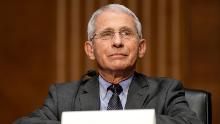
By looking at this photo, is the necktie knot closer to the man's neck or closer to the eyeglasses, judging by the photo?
the man's neck

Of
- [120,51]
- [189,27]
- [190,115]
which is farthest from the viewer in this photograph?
[189,27]

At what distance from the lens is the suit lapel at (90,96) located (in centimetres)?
234

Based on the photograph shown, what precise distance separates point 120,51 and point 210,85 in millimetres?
2111

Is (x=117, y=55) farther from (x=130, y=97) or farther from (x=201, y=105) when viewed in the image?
(x=201, y=105)

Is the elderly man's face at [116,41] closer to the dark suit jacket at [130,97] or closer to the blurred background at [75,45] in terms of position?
the dark suit jacket at [130,97]

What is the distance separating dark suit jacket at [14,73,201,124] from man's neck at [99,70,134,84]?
1.7 inches

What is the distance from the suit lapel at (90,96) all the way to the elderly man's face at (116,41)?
0.11 metres

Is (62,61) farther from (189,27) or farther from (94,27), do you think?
Answer: (94,27)

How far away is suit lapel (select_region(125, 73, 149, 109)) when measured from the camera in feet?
7.59

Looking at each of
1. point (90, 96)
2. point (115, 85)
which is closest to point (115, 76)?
point (115, 85)

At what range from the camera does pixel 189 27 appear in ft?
13.9

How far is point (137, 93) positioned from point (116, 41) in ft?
0.85

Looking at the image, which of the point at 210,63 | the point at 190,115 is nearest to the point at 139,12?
the point at 210,63

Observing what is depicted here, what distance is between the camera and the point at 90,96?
2.38 meters
